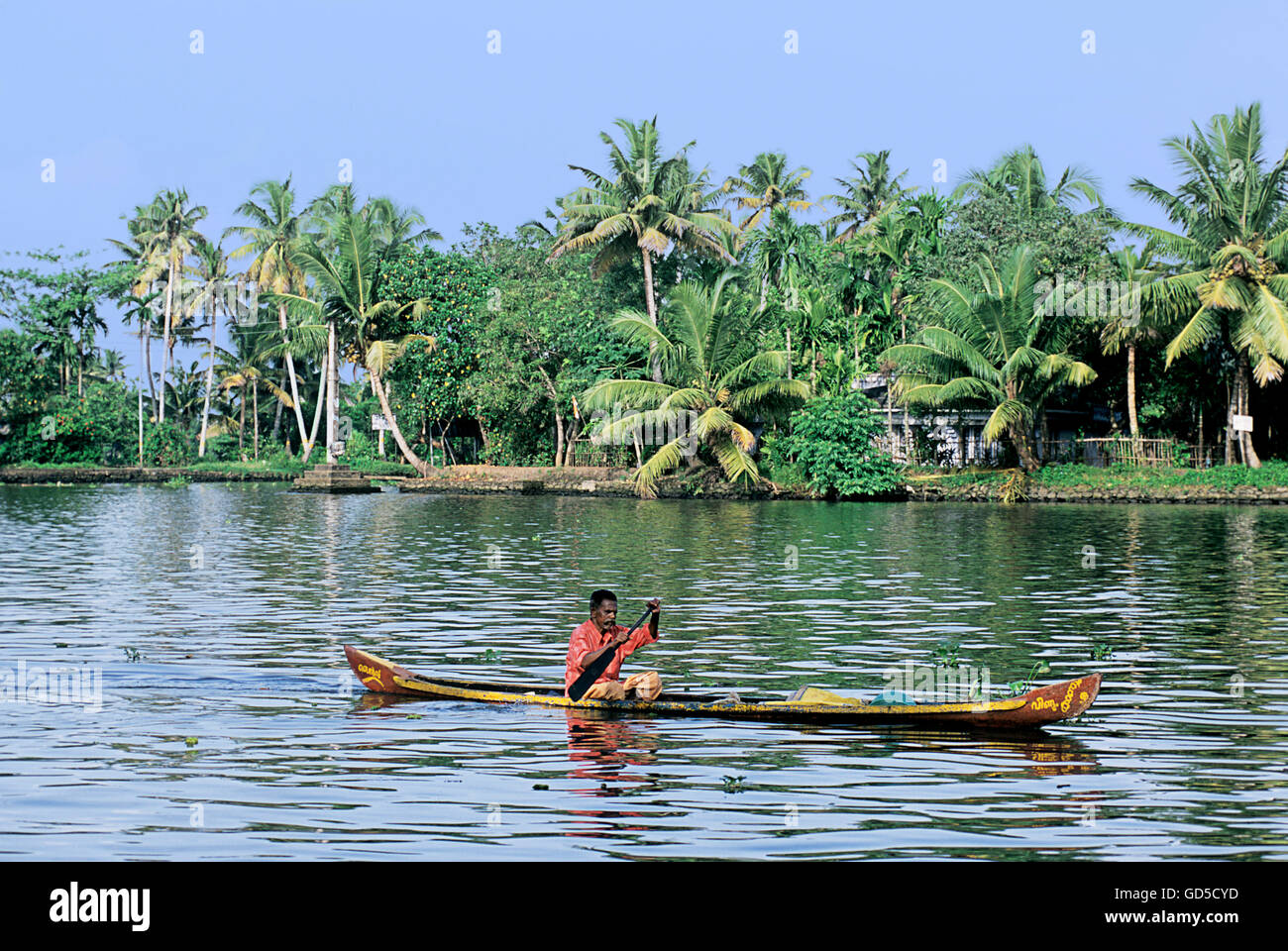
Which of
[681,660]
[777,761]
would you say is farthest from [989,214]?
[777,761]

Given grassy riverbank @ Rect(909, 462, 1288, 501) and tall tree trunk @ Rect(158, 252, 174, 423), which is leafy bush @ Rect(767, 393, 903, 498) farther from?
tall tree trunk @ Rect(158, 252, 174, 423)

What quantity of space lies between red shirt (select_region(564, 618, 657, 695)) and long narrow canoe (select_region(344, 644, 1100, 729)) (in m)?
0.28

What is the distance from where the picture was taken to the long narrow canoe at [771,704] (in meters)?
11.3

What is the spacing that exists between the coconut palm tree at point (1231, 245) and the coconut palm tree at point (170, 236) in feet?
171

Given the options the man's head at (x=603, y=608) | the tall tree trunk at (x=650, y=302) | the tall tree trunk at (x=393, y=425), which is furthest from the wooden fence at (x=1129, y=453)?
the man's head at (x=603, y=608)

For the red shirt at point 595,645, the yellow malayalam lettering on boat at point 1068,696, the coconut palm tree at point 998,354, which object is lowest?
the yellow malayalam lettering on boat at point 1068,696

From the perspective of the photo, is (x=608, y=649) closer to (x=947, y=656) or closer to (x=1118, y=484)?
(x=947, y=656)

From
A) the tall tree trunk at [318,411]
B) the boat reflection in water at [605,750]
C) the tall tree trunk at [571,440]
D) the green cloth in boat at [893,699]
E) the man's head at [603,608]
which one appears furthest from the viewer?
the tall tree trunk at [318,411]

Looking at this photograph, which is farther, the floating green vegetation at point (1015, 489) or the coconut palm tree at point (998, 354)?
the floating green vegetation at point (1015, 489)

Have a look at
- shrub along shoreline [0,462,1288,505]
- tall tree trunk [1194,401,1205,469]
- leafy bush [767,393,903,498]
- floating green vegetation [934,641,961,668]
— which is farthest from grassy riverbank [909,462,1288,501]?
floating green vegetation [934,641,961,668]

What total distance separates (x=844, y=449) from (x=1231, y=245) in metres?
14.9

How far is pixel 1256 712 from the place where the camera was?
40.7 feet

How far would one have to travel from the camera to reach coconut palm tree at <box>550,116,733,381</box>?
54.9 metres

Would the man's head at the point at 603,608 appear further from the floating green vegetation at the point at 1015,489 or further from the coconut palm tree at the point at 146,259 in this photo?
the coconut palm tree at the point at 146,259
